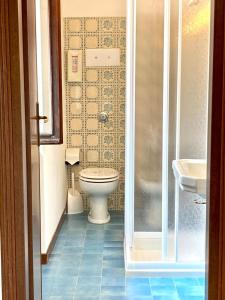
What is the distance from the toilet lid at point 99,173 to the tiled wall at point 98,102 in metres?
0.32

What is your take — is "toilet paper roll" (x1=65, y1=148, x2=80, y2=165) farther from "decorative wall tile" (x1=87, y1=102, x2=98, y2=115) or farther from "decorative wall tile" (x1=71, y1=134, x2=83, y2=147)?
"decorative wall tile" (x1=87, y1=102, x2=98, y2=115)

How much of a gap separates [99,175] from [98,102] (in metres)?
0.88

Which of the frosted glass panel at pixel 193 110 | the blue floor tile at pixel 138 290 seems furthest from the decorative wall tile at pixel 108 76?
the blue floor tile at pixel 138 290

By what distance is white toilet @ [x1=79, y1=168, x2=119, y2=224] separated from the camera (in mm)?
4105

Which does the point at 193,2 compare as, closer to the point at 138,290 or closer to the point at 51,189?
the point at 51,189

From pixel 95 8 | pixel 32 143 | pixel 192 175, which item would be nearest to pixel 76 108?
pixel 95 8

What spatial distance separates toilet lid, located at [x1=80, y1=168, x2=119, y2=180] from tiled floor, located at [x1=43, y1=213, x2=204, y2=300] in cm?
59

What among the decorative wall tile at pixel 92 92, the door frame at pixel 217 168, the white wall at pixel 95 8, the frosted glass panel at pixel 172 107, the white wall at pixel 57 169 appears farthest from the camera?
the decorative wall tile at pixel 92 92

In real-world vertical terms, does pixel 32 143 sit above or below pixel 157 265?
above

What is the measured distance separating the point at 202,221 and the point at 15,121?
6.37ft

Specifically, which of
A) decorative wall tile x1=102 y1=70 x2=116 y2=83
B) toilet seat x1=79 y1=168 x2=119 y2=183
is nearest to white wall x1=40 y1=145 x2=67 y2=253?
toilet seat x1=79 y1=168 x2=119 y2=183

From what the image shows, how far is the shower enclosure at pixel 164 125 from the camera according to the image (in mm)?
2986

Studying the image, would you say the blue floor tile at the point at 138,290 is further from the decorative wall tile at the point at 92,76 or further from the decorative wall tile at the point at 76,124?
the decorative wall tile at the point at 92,76

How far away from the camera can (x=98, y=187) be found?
411 centimetres
